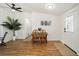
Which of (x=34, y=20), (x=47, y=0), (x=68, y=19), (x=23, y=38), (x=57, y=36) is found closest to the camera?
(x=47, y=0)

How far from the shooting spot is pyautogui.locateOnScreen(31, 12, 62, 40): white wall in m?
4.05

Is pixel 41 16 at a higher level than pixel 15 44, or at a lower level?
higher

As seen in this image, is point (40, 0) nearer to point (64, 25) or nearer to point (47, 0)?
point (47, 0)

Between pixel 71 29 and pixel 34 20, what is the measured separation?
1.33m

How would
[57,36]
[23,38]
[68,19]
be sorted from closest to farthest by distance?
[68,19], [57,36], [23,38]

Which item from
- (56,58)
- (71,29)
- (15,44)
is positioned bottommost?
(15,44)

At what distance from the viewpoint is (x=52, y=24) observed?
15.2 ft

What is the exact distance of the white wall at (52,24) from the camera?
13.3ft

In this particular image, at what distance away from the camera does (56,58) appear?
1666mm

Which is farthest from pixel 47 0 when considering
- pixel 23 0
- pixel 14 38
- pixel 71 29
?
pixel 14 38

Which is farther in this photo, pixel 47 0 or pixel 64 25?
pixel 64 25

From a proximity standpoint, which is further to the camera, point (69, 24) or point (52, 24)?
point (52, 24)

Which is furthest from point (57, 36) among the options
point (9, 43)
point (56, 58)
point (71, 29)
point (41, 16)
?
point (56, 58)

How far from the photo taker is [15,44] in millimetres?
4914
